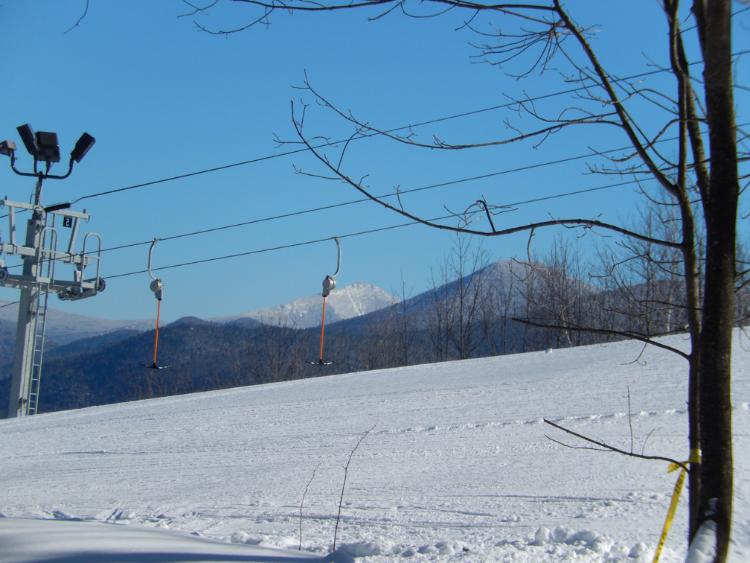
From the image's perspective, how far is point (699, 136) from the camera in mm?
4156

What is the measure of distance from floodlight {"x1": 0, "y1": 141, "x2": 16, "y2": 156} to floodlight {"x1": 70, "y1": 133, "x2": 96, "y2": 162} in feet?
5.18

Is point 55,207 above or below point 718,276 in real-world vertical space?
above

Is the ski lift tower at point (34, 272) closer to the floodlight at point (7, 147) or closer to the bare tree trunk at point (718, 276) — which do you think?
the floodlight at point (7, 147)

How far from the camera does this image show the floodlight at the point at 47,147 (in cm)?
1947

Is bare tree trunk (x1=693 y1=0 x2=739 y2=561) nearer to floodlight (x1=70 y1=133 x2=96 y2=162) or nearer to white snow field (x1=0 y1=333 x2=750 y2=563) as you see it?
white snow field (x1=0 y1=333 x2=750 y2=563)

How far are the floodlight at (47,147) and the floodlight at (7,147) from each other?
67 cm

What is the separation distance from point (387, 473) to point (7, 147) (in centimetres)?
1440

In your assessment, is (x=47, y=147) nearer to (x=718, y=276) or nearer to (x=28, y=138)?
(x=28, y=138)

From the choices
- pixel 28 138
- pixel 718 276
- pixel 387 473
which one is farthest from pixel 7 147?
pixel 718 276

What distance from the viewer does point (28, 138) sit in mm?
19859

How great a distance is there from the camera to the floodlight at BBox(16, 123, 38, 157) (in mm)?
19672

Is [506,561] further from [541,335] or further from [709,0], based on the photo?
[541,335]

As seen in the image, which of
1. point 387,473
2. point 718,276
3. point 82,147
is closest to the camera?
point 718,276

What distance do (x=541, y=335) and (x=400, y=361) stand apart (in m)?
8.55
